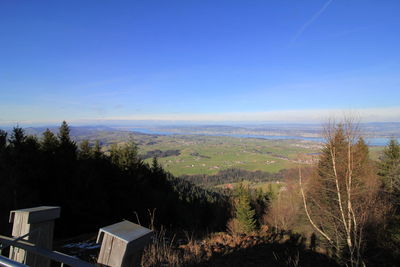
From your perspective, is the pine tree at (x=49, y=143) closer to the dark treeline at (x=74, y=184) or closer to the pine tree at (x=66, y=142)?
the dark treeline at (x=74, y=184)

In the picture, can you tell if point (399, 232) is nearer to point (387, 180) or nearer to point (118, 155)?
point (387, 180)

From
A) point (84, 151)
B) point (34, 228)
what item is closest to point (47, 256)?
point (34, 228)

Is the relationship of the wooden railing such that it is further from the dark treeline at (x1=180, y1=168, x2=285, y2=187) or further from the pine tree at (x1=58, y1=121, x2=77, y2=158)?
the dark treeline at (x1=180, y1=168, x2=285, y2=187)

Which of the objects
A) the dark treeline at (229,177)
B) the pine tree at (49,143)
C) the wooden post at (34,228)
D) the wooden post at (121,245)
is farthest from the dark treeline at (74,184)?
the dark treeline at (229,177)

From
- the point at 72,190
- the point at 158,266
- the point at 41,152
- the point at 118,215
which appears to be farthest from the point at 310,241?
the point at 41,152

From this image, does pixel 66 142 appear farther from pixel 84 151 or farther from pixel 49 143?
pixel 84 151
